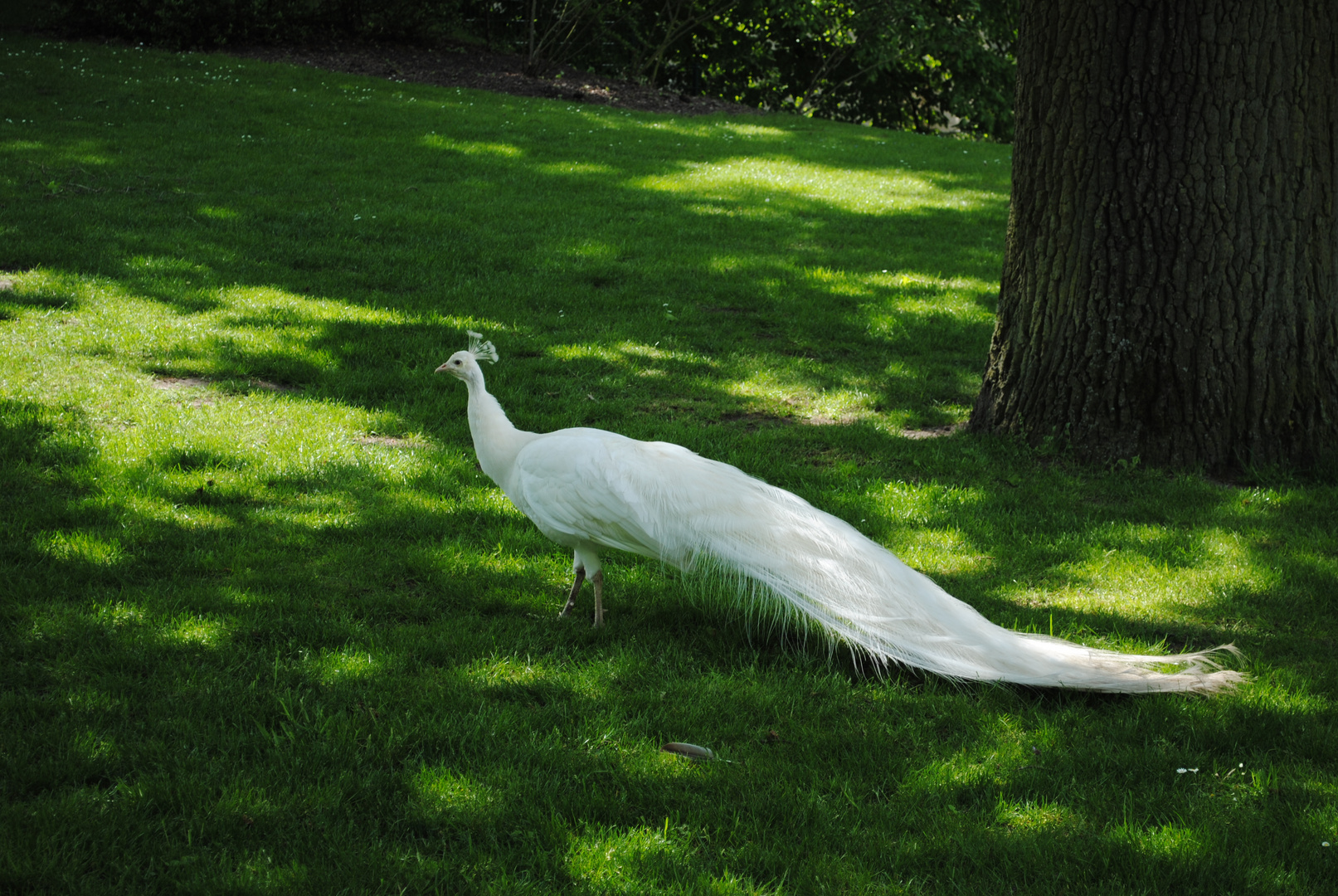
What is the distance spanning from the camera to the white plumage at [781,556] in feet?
12.3

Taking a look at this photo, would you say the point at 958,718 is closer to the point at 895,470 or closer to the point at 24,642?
the point at 895,470

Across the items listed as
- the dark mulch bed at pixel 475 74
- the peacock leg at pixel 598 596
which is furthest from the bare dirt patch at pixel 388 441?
the dark mulch bed at pixel 475 74

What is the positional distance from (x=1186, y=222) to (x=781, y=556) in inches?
129

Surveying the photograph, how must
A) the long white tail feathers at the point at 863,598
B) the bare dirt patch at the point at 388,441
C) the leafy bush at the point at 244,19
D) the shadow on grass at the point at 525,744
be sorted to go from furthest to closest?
the leafy bush at the point at 244,19
the bare dirt patch at the point at 388,441
the long white tail feathers at the point at 863,598
the shadow on grass at the point at 525,744

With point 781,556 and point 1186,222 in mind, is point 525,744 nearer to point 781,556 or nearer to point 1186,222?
point 781,556

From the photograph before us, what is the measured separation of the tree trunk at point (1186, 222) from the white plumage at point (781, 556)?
2383 mm

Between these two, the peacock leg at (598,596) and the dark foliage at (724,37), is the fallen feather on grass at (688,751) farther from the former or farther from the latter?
the dark foliage at (724,37)

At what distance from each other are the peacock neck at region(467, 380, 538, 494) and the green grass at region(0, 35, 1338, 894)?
1.57ft

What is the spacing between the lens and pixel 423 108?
48.0 ft

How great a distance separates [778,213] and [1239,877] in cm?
926

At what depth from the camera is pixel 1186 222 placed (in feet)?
18.6

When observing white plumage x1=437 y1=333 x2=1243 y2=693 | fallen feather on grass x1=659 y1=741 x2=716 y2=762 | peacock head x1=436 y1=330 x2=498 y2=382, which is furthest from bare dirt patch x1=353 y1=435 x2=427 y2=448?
fallen feather on grass x1=659 y1=741 x2=716 y2=762

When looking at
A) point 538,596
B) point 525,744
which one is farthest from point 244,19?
point 525,744

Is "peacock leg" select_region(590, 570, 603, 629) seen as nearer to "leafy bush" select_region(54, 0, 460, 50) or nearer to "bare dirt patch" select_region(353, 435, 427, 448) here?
"bare dirt patch" select_region(353, 435, 427, 448)
